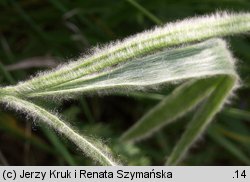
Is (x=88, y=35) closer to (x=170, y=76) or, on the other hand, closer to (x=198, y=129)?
(x=198, y=129)

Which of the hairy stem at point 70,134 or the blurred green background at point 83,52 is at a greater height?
the blurred green background at point 83,52

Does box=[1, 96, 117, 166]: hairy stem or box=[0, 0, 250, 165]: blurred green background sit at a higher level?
box=[0, 0, 250, 165]: blurred green background

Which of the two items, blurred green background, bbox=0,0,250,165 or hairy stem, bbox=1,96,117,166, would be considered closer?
hairy stem, bbox=1,96,117,166

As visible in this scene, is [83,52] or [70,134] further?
[83,52]

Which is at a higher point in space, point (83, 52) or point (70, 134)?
point (83, 52)

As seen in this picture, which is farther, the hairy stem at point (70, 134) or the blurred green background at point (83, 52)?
the blurred green background at point (83, 52)
